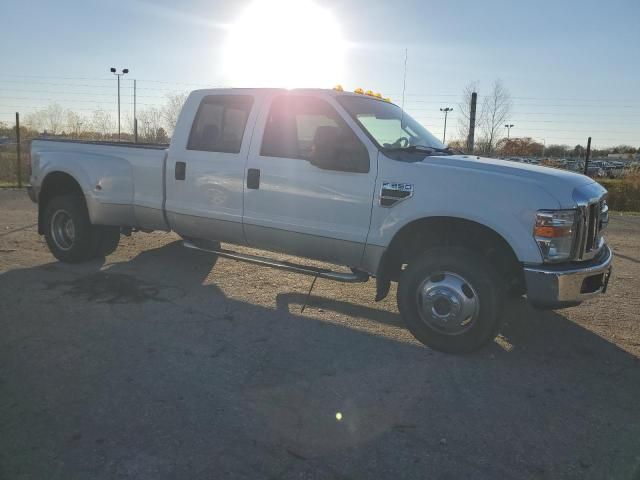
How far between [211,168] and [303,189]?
3.64 feet

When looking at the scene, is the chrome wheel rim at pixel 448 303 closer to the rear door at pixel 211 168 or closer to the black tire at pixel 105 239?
the rear door at pixel 211 168

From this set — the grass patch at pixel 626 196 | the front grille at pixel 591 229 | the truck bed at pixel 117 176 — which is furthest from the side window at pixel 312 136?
the grass patch at pixel 626 196

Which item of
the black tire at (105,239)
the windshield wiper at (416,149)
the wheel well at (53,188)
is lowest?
the black tire at (105,239)

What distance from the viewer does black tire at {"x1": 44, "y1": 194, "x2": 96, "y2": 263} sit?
245 inches

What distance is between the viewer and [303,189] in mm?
4645

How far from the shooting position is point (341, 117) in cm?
456

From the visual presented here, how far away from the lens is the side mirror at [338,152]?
4.35 m

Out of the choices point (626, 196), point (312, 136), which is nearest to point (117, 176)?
point (312, 136)

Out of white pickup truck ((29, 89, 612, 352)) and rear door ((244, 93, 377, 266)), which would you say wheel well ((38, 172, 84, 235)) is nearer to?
white pickup truck ((29, 89, 612, 352))

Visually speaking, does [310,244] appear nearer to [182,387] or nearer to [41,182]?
[182,387]

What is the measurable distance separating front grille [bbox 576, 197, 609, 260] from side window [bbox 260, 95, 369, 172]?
1.66 meters

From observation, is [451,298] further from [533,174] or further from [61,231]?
[61,231]

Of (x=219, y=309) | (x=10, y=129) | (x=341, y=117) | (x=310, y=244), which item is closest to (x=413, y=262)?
(x=310, y=244)

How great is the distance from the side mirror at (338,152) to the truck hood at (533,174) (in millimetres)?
512
